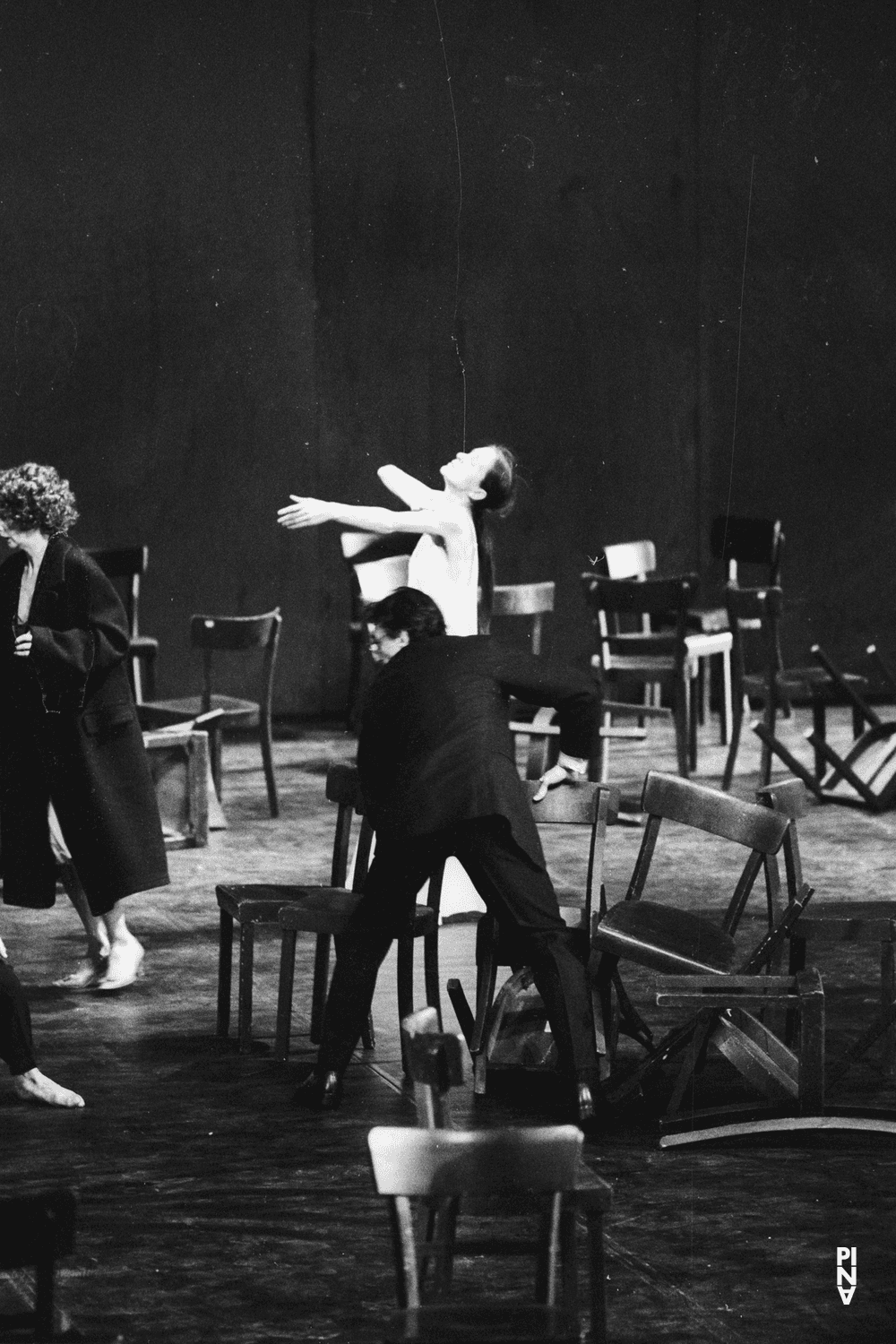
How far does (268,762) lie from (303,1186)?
A: 13.6ft

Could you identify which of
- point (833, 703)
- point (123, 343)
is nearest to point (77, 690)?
point (123, 343)

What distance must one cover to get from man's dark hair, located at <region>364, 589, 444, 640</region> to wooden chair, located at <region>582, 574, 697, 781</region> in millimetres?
3642

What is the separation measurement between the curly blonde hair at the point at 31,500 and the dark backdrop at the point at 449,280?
4874 mm

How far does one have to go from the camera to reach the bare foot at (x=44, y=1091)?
16.0 ft

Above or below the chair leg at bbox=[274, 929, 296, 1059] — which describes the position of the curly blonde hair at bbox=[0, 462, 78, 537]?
above

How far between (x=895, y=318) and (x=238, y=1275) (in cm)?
853

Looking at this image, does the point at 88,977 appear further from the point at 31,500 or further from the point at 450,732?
the point at 450,732

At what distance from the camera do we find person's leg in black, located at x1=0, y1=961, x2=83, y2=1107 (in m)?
4.68

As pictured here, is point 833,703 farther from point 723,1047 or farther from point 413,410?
point 723,1047

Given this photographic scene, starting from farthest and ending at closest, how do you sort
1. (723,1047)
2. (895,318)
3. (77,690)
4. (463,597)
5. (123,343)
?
(895,318) → (123,343) → (463,597) → (77,690) → (723,1047)

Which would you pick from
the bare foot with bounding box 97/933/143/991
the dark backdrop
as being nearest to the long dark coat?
the bare foot with bounding box 97/933/143/991

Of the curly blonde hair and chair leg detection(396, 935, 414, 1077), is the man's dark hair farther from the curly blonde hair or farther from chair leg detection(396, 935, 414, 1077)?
the curly blonde hair

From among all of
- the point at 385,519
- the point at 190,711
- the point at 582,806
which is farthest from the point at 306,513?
the point at 190,711

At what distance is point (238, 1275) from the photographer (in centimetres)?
392
